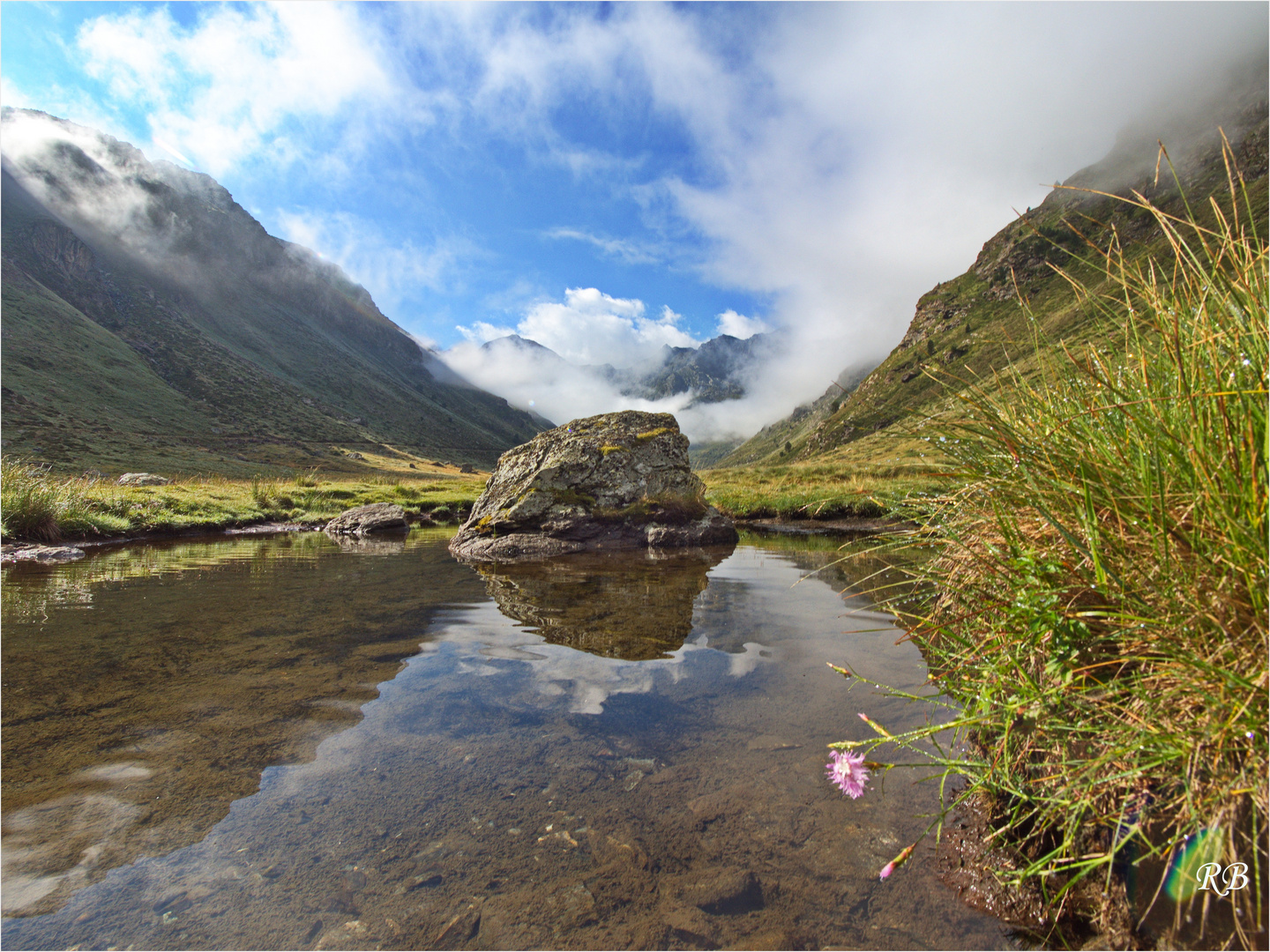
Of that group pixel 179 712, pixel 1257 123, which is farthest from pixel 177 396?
pixel 1257 123

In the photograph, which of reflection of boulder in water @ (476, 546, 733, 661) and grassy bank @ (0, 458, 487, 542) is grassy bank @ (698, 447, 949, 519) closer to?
reflection of boulder in water @ (476, 546, 733, 661)

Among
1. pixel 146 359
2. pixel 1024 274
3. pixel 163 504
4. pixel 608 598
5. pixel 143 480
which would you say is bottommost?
pixel 608 598

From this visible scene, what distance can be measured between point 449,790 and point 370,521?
19.3 m

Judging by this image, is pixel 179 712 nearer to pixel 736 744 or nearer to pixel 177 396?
pixel 736 744

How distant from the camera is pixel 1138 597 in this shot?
7.20ft

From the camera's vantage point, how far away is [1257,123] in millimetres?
121188

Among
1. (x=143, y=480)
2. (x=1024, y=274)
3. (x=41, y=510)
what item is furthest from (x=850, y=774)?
(x=1024, y=274)

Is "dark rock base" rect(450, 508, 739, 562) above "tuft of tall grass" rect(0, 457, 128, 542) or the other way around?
the other way around

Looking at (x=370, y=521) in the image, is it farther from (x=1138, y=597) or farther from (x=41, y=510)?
(x=1138, y=597)

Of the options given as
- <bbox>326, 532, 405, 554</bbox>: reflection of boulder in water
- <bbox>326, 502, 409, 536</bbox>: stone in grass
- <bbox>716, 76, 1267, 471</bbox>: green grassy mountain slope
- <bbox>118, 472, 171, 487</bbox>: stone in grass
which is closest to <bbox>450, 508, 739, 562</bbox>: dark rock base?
<bbox>326, 532, 405, 554</bbox>: reflection of boulder in water

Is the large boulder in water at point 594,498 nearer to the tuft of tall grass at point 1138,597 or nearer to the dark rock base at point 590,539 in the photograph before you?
the dark rock base at point 590,539

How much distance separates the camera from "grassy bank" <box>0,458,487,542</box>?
535 inches

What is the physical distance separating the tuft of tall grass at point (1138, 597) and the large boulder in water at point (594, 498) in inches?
477

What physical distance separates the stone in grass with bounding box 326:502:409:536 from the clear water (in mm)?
13403
